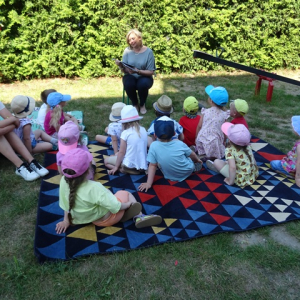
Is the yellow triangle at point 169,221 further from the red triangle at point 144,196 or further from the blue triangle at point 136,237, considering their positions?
the red triangle at point 144,196

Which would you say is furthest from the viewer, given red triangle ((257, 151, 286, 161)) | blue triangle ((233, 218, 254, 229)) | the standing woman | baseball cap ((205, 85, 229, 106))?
the standing woman

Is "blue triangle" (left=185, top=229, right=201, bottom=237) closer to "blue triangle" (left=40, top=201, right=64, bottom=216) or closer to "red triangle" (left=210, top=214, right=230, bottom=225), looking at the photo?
"red triangle" (left=210, top=214, right=230, bottom=225)

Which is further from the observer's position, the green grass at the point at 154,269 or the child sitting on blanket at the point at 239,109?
the child sitting on blanket at the point at 239,109

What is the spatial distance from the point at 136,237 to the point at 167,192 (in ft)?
2.66

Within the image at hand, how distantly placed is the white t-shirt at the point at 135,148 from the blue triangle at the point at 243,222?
1244mm

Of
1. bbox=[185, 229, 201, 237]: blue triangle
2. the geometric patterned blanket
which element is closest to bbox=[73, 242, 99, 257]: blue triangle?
the geometric patterned blanket

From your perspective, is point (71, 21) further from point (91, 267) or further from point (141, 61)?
point (91, 267)

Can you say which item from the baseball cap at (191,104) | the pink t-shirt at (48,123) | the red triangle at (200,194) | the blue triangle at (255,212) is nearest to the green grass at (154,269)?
the blue triangle at (255,212)

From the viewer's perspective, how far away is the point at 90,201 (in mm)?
2518

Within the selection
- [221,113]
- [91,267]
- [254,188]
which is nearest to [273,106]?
[221,113]

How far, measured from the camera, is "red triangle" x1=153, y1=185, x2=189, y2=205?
10.6 feet

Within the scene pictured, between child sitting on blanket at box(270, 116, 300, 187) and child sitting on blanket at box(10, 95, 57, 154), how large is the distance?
2916 mm

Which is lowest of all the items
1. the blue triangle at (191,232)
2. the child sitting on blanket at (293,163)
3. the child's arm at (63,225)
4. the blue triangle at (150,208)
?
the child sitting on blanket at (293,163)

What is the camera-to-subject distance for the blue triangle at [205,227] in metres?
2.77
